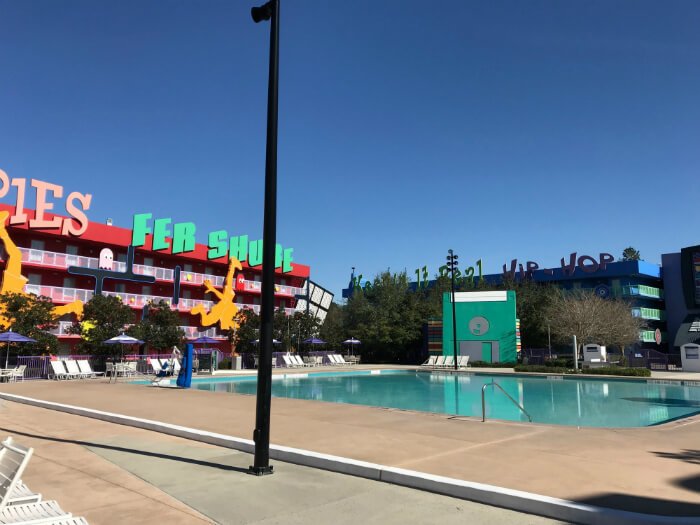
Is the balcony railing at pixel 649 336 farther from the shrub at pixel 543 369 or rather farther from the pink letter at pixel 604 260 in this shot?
the shrub at pixel 543 369

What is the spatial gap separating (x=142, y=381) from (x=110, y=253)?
66.1 feet

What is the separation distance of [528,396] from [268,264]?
17887 mm

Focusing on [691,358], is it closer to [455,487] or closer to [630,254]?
[455,487]

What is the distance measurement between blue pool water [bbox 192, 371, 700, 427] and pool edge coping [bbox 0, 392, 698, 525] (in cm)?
876

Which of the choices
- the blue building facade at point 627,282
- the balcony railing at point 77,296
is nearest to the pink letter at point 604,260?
the blue building facade at point 627,282

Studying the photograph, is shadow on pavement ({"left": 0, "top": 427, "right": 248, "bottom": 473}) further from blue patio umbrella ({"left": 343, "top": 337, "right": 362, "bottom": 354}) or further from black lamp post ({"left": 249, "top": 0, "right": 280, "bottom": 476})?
blue patio umbrella ({"left": 343, "top": 337, "right": 362, "bottom": 354})

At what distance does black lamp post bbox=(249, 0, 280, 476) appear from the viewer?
7422 millimetres

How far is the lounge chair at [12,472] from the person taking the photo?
450 centimetres

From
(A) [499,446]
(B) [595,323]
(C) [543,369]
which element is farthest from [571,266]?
(A) [499,446]

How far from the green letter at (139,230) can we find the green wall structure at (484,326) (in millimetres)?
26032

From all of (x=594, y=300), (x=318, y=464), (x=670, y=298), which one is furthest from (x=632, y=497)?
(x=670, y=298)

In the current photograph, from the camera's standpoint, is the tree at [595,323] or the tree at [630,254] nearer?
the tree at [595,323]

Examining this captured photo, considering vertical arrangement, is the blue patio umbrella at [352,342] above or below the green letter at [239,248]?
below

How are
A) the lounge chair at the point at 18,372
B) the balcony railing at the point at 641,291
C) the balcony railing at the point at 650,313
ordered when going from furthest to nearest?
the balcony railing at the point at 641,291 < the balcony railing at the point at 650,313 < the lounge chair at the point at 18,372
